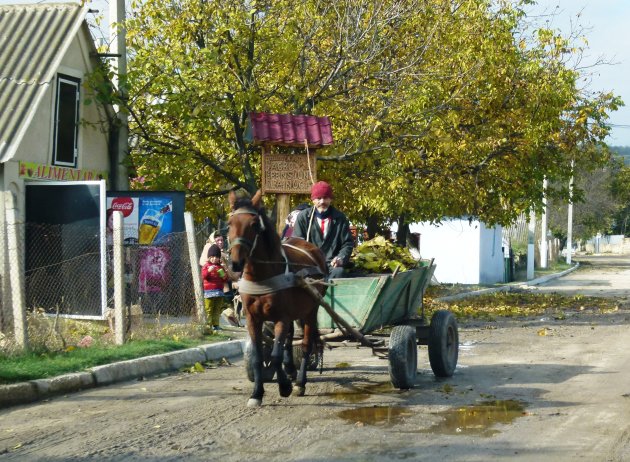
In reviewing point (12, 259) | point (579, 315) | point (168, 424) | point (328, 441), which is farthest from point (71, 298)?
point (579, 315)

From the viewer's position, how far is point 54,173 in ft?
55.1

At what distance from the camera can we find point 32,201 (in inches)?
638

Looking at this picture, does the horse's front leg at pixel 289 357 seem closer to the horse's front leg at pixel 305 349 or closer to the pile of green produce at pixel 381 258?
the horse's front leg at pixel 305 349

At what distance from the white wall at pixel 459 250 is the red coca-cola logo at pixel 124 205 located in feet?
76.3

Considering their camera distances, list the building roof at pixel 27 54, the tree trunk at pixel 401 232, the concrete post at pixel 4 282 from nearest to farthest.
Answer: the concrete post at pixel 4 282
the building roof at pixel 27 54
the tree trunk at pixel 401 232

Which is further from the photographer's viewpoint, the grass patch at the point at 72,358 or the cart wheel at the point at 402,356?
the grass patch at the point at 72,358

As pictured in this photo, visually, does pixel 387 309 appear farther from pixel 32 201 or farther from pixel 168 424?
pixel 32 201

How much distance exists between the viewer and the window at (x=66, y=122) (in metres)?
17.0

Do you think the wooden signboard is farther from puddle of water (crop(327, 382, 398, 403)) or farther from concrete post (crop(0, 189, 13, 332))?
puddle of water (crop(327, 382, 398, 403))

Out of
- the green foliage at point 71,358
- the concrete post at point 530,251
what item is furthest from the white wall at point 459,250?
the green foliage at point 71,358

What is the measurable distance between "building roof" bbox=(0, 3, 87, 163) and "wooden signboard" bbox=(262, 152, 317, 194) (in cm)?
426

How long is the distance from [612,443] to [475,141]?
16.7 m

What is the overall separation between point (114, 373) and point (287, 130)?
18.3 feet

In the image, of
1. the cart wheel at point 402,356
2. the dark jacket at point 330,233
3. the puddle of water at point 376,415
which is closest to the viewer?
the puddle of water at point 376,415
